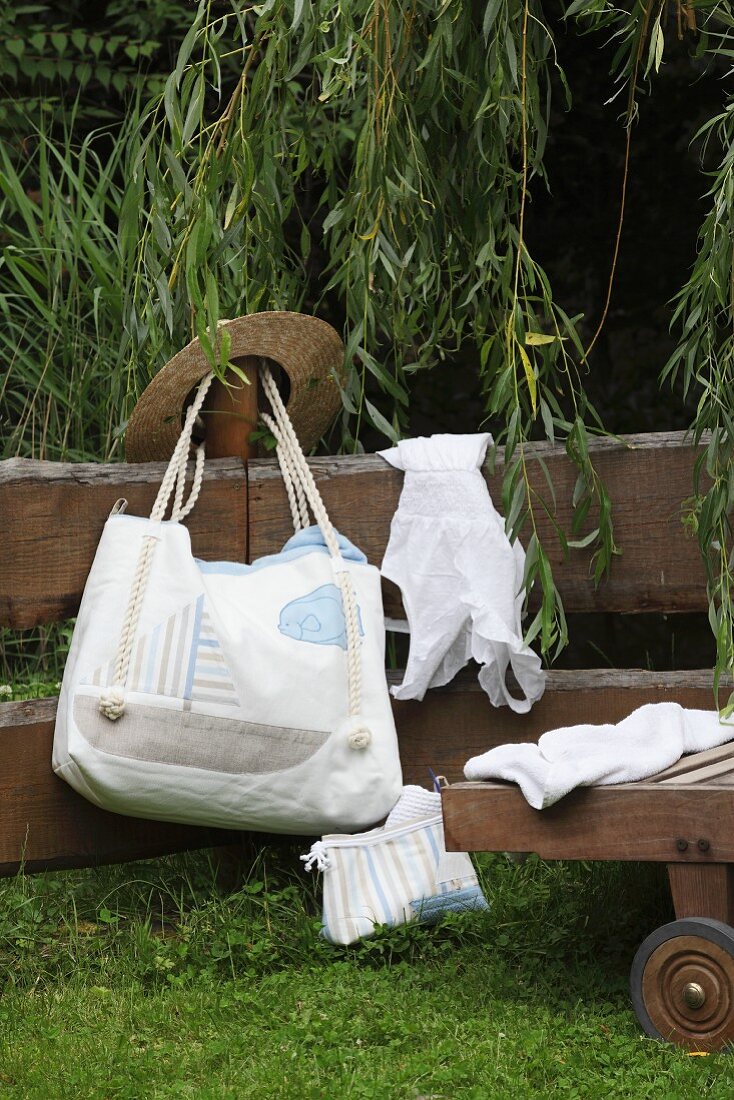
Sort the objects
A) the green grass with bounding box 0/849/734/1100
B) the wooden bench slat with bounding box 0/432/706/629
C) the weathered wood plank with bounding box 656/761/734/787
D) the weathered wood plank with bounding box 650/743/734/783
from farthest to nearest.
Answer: the wooden bench slat with bounding box 0/432/706/629 → the weathered wood plank with bounding box 650/743/734/783 → the weathered wood plank with bounding box 656/761/734/787 → the green grass with bounding box 0/849/734/1100

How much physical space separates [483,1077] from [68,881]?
1.33 m

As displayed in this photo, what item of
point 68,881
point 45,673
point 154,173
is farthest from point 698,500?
point 45,673

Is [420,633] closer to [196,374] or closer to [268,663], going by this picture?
[268,663]

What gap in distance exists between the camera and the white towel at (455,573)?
2.68m

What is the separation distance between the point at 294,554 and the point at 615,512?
2.37ft

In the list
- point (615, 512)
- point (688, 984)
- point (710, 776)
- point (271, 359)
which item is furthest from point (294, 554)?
point (688, 984)

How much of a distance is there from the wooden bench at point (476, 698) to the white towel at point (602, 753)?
0.04 metres

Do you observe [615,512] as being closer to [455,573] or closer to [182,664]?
[455,573]

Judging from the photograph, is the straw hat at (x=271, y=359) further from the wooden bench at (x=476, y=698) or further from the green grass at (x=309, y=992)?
the green grass at (x=309, y=992)

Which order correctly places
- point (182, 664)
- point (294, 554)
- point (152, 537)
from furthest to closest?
point (294, 554) → point (152, 537) → point (182, 664)

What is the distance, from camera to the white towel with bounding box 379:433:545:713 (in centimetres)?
268

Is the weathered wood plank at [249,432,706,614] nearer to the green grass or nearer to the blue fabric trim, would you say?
the blue fabric trim

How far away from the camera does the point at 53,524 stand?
2.57 meters

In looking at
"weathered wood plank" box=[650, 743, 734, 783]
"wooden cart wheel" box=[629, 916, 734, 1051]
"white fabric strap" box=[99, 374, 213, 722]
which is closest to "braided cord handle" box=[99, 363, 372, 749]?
"white fabric strap" box=[99, 374, 213, 722]
